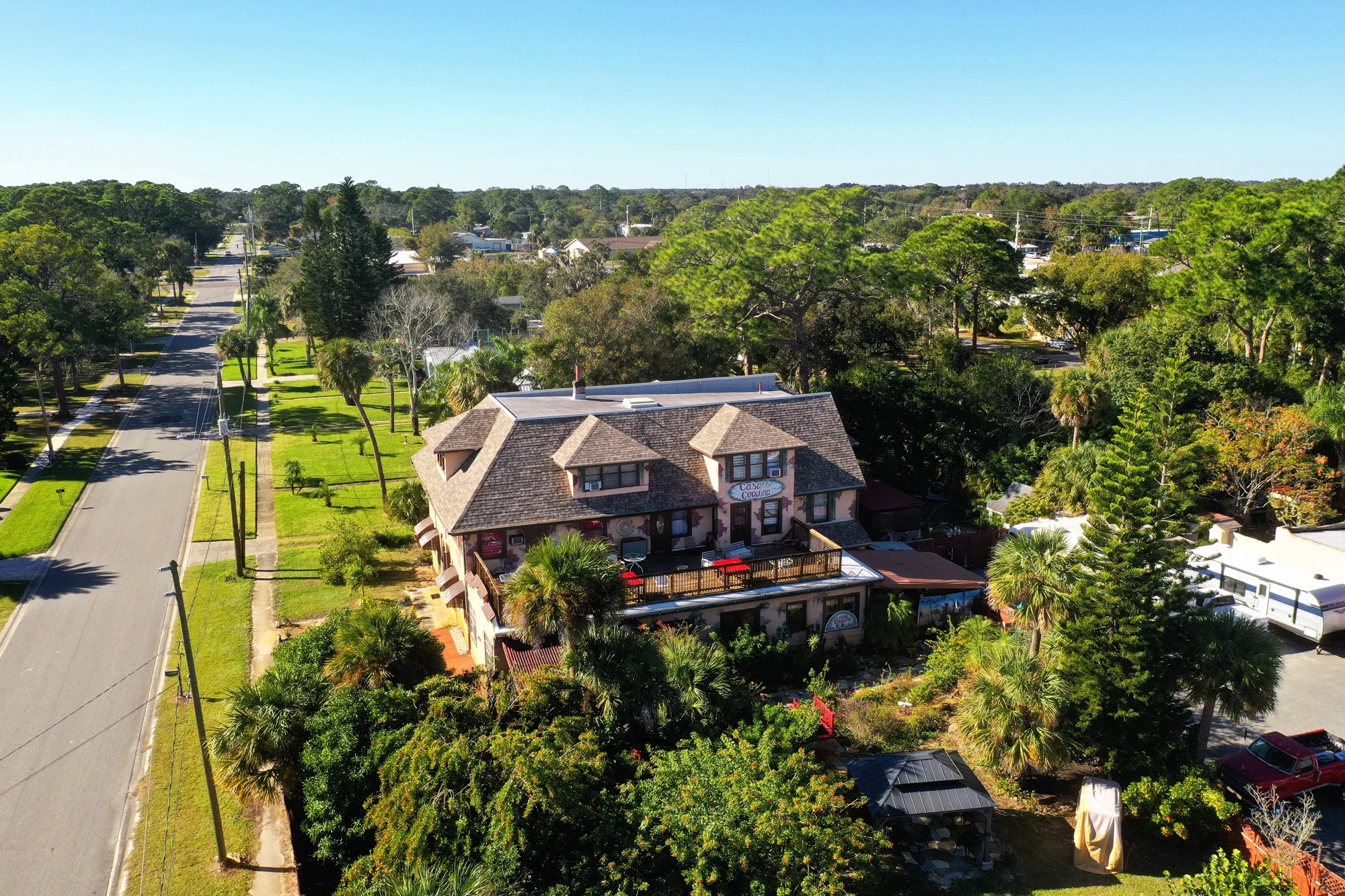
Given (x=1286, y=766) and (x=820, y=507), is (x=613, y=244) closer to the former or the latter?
(x=820, y=507)

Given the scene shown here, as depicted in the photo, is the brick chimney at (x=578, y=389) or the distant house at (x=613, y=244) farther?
the distant house at (x=613, y=244)

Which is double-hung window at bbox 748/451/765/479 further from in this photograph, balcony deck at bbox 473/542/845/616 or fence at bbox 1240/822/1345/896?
fence at bbox 1240/822/1345/896

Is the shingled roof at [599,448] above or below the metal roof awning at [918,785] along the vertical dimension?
above

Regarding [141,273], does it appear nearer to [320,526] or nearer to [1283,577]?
[320,526]

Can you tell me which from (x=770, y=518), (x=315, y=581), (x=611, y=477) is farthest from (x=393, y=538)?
(x=770, y=518)

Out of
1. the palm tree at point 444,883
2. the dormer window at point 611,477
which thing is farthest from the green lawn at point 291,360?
the palm tree at point 444,883

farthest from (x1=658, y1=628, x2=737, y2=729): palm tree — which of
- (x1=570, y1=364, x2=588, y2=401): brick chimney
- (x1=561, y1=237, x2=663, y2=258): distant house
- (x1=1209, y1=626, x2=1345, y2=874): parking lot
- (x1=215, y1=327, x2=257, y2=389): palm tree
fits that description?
(x1=561, y1=237, x2=663, y2=258): distant house

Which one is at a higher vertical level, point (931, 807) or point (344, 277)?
point (344, 277)

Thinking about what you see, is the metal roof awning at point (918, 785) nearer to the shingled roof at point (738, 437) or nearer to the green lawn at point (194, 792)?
the shingled roof at point (738, 437)
